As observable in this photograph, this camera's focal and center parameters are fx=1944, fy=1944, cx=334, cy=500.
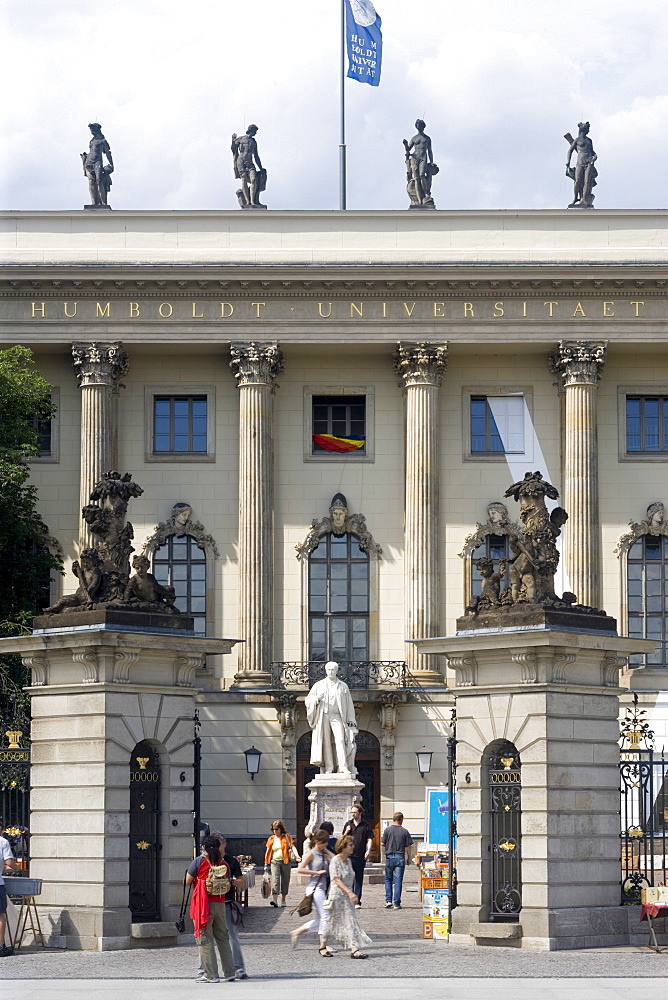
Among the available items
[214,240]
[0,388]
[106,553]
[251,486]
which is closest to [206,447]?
[251,486]

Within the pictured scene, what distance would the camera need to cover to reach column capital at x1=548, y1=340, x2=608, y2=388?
53.0 m

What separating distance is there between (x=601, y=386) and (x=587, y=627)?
2997 cm

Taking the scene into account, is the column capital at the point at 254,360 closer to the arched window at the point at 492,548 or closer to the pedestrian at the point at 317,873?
the arched window at the point at 492,548

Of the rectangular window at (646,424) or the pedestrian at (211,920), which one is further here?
the rectangular window at (646,424)

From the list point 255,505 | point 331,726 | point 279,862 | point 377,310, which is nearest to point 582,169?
point 377,310

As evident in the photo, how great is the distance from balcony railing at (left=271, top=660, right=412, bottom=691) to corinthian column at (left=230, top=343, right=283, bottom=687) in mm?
636

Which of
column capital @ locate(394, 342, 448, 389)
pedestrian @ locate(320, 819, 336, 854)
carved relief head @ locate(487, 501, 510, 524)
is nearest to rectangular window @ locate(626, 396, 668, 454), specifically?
carved relief head @ locate(487, 501, 510, 524)

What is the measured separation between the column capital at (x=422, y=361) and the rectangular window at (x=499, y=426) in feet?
6.35

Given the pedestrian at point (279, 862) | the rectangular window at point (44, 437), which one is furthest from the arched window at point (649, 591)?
the pedestrian at point (279, 862)

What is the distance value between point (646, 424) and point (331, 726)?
16.2 m

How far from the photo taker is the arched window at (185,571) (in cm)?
5350

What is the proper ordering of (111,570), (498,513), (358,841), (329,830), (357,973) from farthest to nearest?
(498,513) < (358,841) < (329,830) < (111,570) < (357,973)

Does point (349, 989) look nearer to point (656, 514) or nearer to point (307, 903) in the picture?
point (307, 903)

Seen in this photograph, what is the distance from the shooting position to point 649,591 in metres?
53.3
